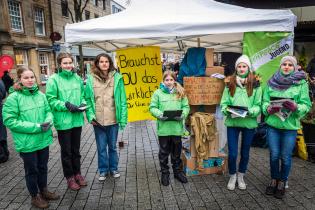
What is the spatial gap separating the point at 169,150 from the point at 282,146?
1.59 m

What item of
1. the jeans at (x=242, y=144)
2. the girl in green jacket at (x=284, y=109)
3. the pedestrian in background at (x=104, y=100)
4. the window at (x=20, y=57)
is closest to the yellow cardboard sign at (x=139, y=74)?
the pedestrian in background at (x=104, y=100)

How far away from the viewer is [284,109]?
3.43 metres

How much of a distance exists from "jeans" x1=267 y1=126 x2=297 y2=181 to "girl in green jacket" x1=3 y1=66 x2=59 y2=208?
286 cm

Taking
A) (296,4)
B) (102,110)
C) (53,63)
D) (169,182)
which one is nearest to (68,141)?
(102,110)

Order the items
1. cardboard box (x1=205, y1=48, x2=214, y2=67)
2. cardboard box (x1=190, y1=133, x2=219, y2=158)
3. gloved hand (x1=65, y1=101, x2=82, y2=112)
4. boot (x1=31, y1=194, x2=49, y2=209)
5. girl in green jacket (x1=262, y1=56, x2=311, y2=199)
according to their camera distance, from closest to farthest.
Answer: girl in green jacket (x1=262, y1=56, x2=311, y2=199) → boot (x1=31, y1=194, x2=49, y2=209) → gloved hand (x1=65, y1=101, x2=82, y2=112) → cardboard box (x1=190, y1=133, x2=219, y2=158) → cardboard box (x1=205, y1=48, x2=214, y2=67)

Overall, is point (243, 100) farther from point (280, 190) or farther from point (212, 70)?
point (280, 190)

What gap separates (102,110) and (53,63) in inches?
858

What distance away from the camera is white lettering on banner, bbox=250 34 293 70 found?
4723mm

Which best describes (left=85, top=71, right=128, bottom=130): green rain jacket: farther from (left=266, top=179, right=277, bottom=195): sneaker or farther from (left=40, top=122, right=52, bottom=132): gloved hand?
(left=266, top=179, right=277, bottom=195): sneaker

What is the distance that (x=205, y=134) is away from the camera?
417 centimetres

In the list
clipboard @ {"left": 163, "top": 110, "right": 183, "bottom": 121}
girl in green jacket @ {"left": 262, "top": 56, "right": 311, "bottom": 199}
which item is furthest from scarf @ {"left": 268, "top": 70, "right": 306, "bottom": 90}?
clipboard @ {"left": 163, "top": 110, "right": 183, "bottom": 121}

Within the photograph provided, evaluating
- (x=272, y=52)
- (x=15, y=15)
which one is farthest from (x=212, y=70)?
(x=15, y=15)

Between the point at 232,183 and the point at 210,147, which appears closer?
the point at 232,183

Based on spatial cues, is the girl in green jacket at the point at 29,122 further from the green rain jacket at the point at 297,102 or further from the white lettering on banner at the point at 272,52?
the white lettering on banner at the point at 272,52
